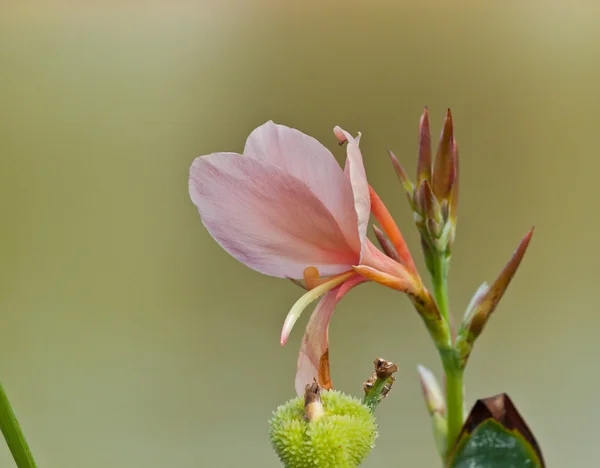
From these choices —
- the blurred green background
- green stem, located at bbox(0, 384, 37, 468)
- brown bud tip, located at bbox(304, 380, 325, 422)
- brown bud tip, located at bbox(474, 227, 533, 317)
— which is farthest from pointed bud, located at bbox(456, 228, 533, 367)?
the blurred green background

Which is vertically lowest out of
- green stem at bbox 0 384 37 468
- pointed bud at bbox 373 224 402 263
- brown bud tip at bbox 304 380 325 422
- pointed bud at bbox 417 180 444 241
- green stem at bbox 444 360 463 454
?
green stem at bbox 0 384 37 468

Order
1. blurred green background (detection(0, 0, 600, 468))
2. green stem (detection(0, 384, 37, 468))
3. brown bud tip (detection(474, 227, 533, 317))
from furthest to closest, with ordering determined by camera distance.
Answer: blurred green background (detection(0, 0, 600, 468)) < brown bud tip (detection(474, 227, 533, 317)) < green stem (detection(0, 384, 37, 468))

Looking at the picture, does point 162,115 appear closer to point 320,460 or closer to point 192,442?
point 192,442

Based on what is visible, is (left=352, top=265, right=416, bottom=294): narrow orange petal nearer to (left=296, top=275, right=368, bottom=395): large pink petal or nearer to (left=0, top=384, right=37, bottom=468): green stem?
(left=296, top=275, right=368, bottom=395): large pink petal

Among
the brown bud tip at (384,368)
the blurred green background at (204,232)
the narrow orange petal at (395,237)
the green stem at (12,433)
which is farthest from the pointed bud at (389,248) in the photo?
the blurred green background at (204,232)

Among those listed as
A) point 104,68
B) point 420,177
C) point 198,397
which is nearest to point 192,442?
point 198,397
